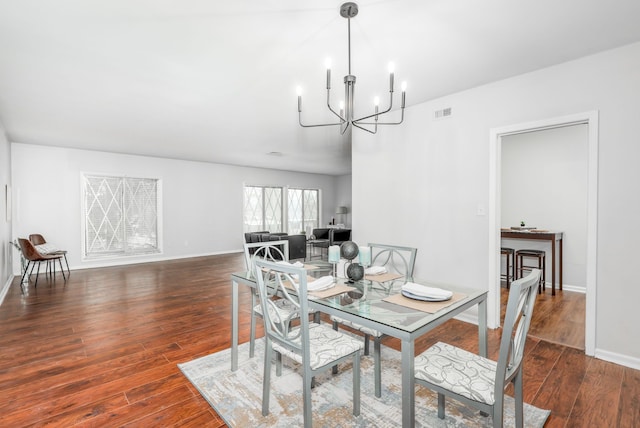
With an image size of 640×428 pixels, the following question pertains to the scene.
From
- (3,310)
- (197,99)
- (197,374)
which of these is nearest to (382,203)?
(197,99)

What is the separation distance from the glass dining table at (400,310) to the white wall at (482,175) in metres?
1.45

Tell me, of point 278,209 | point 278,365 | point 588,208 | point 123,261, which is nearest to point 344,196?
point 278,209

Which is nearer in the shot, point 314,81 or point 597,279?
point 597,279

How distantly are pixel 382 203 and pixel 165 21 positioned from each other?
2.91 meters

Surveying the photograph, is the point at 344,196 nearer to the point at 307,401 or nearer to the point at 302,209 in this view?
the point at 302,209

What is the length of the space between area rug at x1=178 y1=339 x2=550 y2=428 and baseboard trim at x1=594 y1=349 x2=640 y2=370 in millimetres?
1128

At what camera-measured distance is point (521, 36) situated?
7.33 feet

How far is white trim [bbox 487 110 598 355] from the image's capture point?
8.31ft

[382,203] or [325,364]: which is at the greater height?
[382,203]

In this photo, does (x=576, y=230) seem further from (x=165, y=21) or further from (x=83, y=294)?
(x=83, y=294)

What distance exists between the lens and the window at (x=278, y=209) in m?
9.18

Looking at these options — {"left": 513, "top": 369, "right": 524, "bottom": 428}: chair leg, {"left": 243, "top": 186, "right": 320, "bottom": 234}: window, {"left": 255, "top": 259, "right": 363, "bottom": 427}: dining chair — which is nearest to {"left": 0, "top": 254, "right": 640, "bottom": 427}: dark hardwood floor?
{"left": 513, "top": 369, "right": 524, "bottom": 428}: chair leg

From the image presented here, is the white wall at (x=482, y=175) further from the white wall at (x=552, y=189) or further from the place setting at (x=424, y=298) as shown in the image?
the white wall at (x=552, y=189)

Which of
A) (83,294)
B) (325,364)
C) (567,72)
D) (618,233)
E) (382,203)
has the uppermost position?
(567,72)
